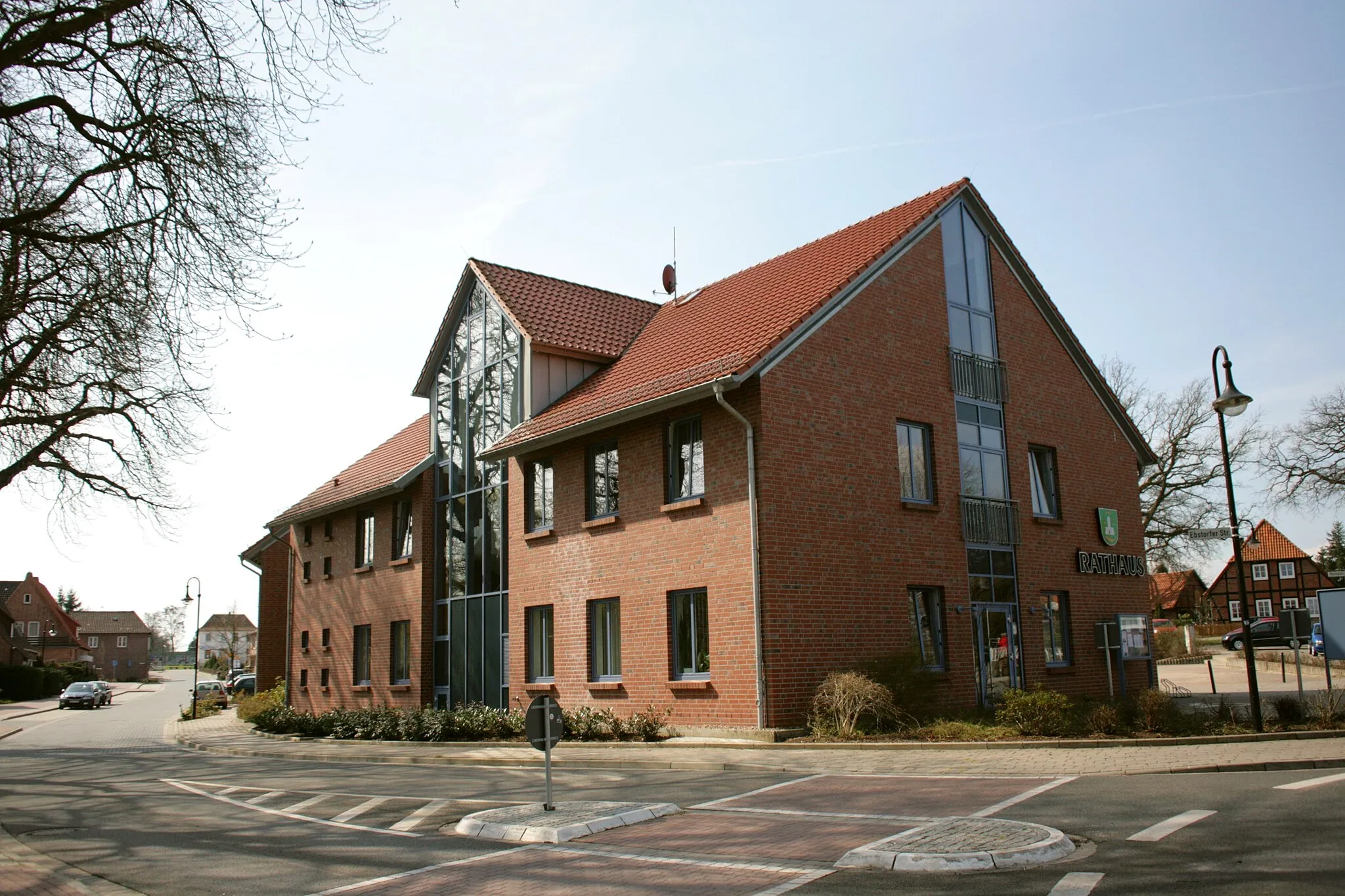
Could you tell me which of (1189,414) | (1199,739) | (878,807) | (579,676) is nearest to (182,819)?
(878,807)

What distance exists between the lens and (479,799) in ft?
38.6

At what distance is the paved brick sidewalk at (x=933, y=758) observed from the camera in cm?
1134

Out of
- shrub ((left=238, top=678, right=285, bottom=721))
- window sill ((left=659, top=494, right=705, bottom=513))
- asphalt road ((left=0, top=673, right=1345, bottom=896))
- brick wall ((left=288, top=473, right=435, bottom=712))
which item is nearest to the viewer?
asphalt road ((left=0, top=673, right=1345, bottom=896))

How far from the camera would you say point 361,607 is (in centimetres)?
2880

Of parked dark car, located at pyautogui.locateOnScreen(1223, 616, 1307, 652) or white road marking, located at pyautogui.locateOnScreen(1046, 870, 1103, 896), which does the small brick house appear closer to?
parked dark car, located at pyautogui.locateOnScreen(1223, 616, 1307, 652)

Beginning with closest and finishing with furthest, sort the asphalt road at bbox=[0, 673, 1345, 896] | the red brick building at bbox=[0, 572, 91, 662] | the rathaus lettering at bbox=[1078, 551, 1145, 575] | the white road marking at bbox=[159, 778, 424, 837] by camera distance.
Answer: the asphalt road at bbox=[0, 673, 1345, 896], the white road marking at bbox=[159, 778, 424, 837], the rathaus lettering at bbox=[1078, 551, 1145, 575], the red brick building at bbox=[0, 572, 91, 662]

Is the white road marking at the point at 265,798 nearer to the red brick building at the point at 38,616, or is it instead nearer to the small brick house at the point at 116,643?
the red brick building at the point at 38,616

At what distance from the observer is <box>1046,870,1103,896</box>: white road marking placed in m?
6.23

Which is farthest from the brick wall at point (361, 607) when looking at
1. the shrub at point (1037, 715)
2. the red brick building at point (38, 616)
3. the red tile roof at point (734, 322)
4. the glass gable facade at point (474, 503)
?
the red brick building at point (38, 616)

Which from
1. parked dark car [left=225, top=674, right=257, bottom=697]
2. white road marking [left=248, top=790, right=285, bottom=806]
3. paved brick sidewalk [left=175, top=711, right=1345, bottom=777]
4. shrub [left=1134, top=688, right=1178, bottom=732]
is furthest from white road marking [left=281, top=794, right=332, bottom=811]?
parked dark car [left=225, top=674, right=257, bottom=697]

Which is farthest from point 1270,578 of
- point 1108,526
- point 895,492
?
point 895,492

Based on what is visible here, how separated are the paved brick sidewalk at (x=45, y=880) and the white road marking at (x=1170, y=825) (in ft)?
24.3

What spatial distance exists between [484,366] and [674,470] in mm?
8159

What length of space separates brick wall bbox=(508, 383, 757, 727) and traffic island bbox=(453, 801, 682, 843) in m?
6.01
